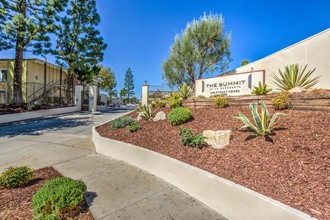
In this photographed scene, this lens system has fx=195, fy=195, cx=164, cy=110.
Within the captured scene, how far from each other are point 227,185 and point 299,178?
111 centimetres

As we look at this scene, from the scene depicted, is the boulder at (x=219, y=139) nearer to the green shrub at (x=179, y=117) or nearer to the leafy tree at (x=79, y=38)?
the green shrub at (x=179, y=117)

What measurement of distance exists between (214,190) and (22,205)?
3312 millimetres

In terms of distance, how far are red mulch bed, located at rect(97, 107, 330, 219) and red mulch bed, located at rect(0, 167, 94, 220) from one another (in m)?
2.23

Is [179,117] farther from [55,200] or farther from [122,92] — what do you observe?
[122,92]

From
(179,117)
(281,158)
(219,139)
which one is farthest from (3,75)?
(281,158)

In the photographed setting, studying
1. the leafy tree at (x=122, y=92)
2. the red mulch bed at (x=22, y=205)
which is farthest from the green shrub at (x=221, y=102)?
the leafy tree at (x=122, y=92)

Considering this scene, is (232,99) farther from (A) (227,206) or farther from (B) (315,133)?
(A) (227,206)

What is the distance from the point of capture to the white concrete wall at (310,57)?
8.16 metres

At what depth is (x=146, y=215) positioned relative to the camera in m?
3.13

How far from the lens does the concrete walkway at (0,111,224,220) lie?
3.24m

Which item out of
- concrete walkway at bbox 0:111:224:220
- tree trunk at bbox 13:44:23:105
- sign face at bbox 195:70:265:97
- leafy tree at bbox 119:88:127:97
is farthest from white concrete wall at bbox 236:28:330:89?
leafy tree at bbox 119:88:127:97

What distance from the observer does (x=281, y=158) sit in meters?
3.56

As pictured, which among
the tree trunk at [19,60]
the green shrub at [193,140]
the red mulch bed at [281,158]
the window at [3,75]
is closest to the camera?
the red mulch bed at [281,158]

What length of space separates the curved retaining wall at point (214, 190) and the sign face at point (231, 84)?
4.98 m
